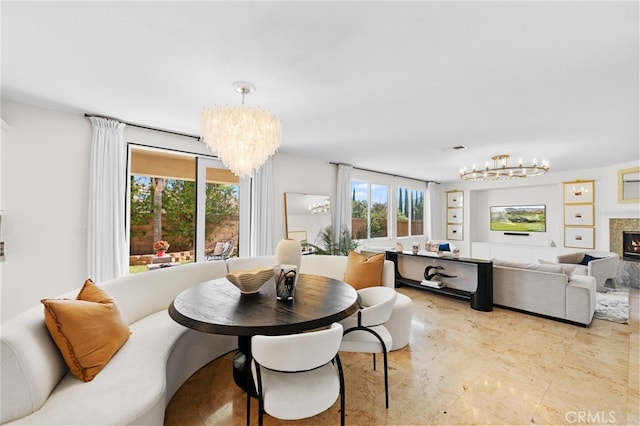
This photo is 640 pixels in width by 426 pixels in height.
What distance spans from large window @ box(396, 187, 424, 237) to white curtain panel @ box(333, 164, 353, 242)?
2.26 metres

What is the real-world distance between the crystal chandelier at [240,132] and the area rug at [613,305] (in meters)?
4.72

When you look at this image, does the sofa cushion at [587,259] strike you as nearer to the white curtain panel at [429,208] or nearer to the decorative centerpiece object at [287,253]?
the white curtain panel at [429,208]

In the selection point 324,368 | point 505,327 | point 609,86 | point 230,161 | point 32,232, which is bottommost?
point 505,327

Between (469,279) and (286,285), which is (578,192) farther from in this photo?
(286,285)

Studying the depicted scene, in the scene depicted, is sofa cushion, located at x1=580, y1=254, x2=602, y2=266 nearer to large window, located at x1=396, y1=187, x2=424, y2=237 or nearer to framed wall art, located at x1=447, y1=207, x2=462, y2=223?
framed wall art, located at x1=447, y1=207, x2=462, y2=223

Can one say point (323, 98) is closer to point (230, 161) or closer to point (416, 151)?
point (230, 161)

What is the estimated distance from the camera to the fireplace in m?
5.31

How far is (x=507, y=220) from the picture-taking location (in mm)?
7836

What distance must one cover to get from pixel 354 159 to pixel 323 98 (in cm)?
290

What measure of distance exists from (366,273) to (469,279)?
7.32ft

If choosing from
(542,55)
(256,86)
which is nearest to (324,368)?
(256,86)

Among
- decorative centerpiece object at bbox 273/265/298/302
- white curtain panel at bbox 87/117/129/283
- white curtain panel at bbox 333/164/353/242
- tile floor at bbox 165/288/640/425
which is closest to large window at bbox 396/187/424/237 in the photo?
Answer: white curtain panel at bbox 333/164/353/242

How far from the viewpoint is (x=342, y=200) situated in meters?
5.82

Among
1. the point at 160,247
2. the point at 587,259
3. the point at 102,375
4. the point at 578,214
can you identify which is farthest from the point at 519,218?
the point at 102,375
